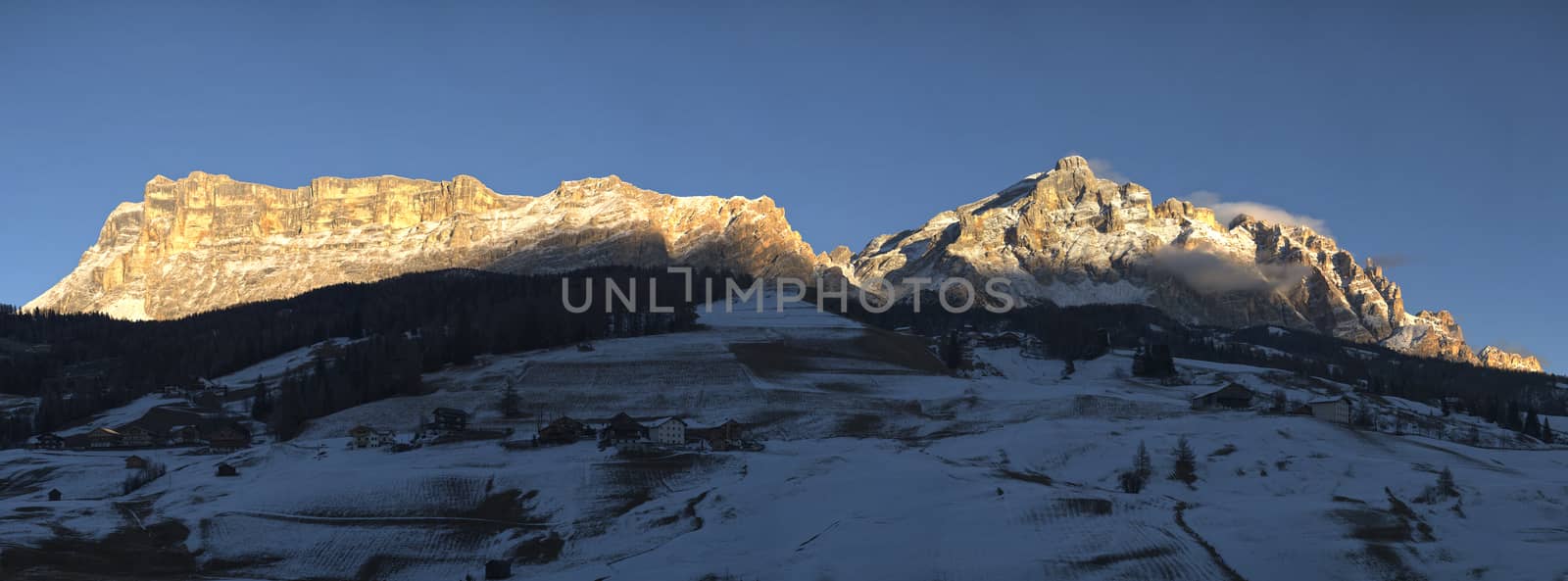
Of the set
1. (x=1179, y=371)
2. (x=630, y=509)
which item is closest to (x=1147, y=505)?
(x=630, y=509)

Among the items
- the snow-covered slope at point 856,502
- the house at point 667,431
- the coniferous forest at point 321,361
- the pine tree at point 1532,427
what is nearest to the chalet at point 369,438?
the snow-covered slope at point 856,502

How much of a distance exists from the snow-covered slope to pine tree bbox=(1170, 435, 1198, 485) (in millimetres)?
977

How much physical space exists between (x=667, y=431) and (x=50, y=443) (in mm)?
58024

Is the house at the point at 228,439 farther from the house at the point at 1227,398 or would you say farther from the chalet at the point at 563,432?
the house at the point at 1227,398

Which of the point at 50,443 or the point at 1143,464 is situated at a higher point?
the point at 1143,464

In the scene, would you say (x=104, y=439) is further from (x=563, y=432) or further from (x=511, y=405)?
(x=563, y=432)

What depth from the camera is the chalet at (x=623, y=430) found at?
341 ft

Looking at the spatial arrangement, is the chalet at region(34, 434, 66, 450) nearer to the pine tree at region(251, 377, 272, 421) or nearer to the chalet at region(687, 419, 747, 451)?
the pine tree at region(251, 377, 272, 421)

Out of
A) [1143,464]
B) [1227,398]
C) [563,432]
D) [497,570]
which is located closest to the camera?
[497,570]

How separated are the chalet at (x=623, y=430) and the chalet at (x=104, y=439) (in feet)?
152

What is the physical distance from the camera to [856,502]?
252ft

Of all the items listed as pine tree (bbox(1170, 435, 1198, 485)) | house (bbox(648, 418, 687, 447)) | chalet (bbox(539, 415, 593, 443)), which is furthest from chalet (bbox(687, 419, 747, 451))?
pine tree (bbox(1170, 435, 1198, 485))

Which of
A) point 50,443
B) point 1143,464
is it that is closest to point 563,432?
point 1143,464

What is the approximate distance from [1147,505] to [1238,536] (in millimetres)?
9158
